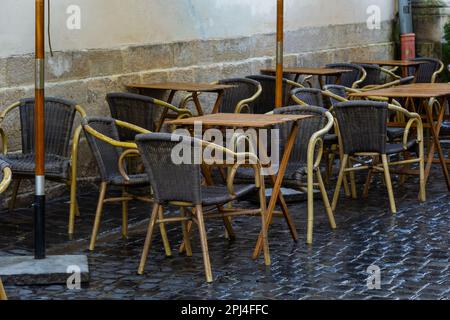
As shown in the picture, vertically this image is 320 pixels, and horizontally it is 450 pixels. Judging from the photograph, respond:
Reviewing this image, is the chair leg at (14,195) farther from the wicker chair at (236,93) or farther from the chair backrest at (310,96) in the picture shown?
the wicker chair at (236,93)

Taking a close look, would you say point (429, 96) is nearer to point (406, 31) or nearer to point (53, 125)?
point (53, 125)

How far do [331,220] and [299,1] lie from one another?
615 centimetres

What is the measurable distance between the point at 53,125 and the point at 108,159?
1.25 m

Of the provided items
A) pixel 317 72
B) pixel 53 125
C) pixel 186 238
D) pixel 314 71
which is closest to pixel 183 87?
pixel 53 125

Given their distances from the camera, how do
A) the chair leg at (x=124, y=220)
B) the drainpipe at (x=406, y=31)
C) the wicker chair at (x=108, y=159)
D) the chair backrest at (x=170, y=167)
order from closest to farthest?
the chair backrest at (x=170, y=167), the wicker chair at (x=108, y=159), the chair leg at (x=124, y=220), the drainpipe at (x=406, y=31)

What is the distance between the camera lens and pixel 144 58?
11180 millimetres

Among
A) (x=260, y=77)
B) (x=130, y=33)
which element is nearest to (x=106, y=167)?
(x=130, y=33)

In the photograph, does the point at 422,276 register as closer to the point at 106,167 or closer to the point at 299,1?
the point at 106,167

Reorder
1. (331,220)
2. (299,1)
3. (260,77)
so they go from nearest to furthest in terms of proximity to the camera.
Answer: (331,220) < (260,77) < (299,1)

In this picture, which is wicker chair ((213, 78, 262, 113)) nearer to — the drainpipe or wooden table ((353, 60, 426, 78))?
wooden table ((353, 60, 426, 78))

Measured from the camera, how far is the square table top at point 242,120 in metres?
7.74

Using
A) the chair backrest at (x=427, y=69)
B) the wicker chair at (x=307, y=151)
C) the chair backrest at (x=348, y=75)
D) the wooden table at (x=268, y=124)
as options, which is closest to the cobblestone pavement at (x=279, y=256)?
the wooden table at (x=268, y=124)

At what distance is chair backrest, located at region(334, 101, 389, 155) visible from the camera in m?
9.27

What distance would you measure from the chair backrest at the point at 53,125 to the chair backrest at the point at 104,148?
3.03ft
